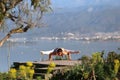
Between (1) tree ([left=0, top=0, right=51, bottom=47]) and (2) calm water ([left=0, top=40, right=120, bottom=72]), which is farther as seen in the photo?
(2) calm water ([left=0, top=40, right=120, bottom=72])

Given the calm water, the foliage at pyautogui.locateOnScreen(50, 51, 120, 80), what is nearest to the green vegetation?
the foliage at pyautogui.locateOnScreen(50, 51, 120, 80)

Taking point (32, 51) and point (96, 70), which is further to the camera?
point (32, 51)

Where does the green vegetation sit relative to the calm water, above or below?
below

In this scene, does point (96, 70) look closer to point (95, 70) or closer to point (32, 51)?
point (95, 70)

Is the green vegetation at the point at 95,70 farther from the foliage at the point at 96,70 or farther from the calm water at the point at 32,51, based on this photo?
the calm water at the point at 32,51

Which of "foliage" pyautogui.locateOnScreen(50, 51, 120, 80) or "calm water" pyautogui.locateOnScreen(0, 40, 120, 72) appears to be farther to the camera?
"calm water" pyautogui.locateOnScreen(0, 40, 120, 72)

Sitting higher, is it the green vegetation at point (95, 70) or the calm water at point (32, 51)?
the calm water at point (32, 51)

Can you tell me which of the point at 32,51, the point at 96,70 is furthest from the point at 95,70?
the point at 32,51

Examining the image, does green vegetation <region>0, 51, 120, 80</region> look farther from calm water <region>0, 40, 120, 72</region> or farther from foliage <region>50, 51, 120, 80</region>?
calm water <region>0, 40, 120, 72</region>

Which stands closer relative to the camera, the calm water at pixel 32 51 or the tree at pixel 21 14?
the tree at pixel 21 14

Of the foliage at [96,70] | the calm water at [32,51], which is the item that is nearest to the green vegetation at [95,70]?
the foliage at [96,70]

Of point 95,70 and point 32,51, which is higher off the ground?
point 32,51

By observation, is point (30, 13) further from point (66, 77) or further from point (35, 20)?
point (66, 77)

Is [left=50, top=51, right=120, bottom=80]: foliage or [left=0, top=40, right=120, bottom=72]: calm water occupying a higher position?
[left=0, top=40, right=120, bottom=72]: calm water
